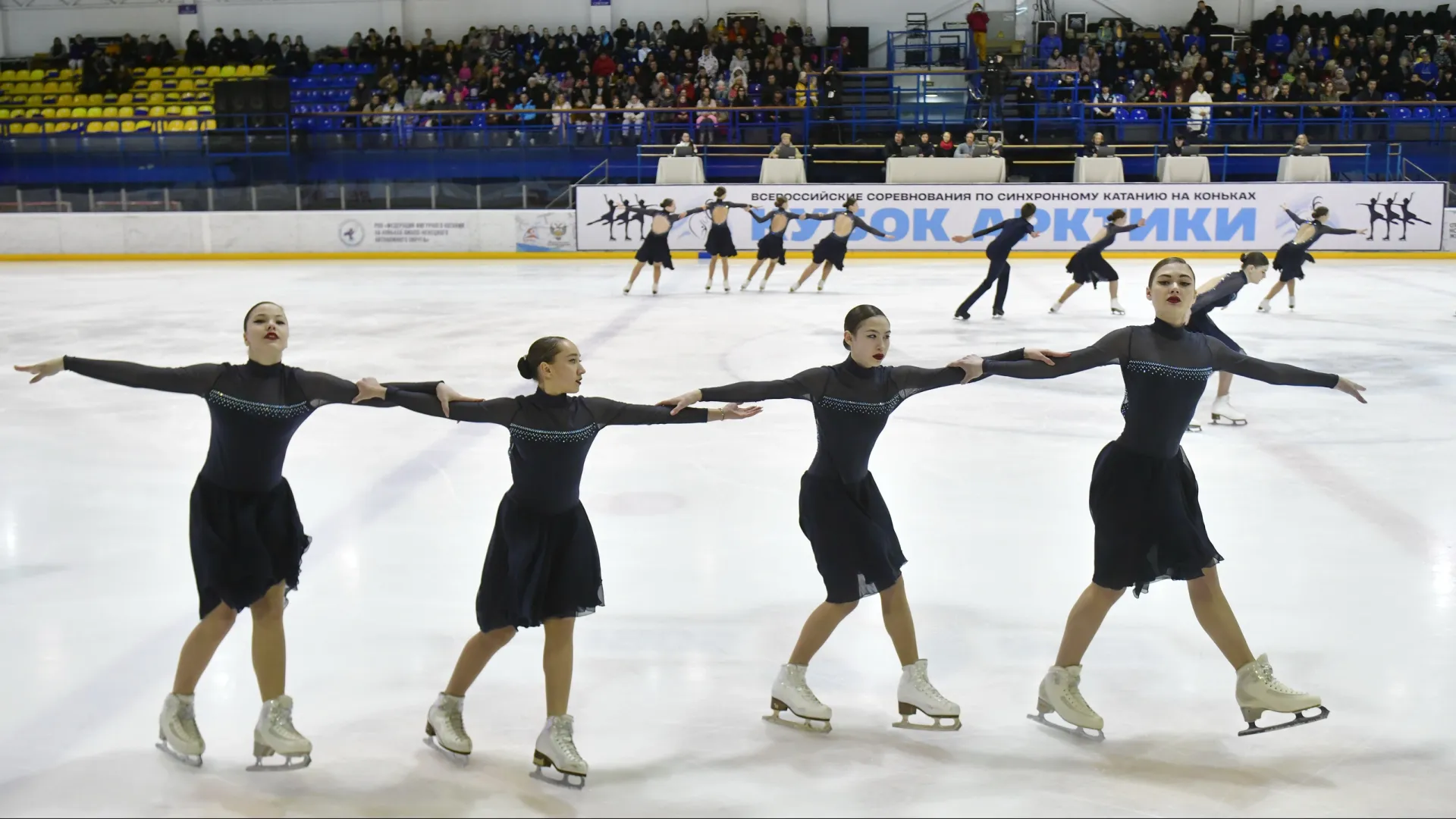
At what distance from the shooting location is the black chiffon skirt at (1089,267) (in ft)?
43.5

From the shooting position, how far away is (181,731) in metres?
3.63

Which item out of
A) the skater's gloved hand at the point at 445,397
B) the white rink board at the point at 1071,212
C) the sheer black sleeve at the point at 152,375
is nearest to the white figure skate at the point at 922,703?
the skater's gloved hand at the point at 445,397

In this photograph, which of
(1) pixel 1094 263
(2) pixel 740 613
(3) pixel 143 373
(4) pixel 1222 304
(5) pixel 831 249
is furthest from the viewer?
(5) pixel 831 249

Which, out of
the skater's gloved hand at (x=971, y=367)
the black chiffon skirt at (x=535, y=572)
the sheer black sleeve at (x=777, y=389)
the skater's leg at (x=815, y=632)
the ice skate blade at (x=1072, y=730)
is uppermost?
the skater's gloved hand at (x=971, y=367)

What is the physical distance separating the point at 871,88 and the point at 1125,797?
75.0 feet

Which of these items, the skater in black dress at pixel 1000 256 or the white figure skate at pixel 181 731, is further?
the skater in black dress at pixel 1000 256

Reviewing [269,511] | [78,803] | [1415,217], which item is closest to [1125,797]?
[269,511]

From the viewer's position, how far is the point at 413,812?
3.34m

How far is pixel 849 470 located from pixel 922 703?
Result: 742 mm

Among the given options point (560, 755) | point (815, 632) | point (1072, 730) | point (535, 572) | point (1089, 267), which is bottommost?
point (1072, 730)

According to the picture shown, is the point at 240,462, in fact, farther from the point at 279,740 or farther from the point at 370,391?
the point at 279,740

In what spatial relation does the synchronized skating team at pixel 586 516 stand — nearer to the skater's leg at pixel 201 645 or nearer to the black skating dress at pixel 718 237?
the skater's leg at pixel 201 645

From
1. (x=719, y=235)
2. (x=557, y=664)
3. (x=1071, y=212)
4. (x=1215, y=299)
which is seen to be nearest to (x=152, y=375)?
(x=557, y=664)

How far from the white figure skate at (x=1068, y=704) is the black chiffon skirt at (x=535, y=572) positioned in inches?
55.4
